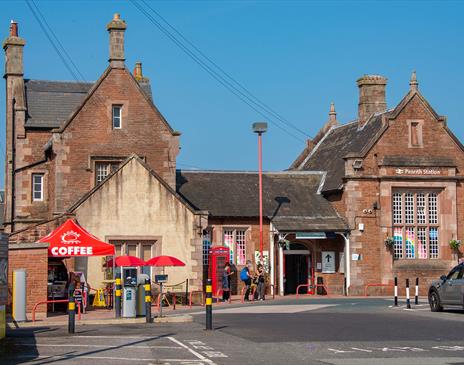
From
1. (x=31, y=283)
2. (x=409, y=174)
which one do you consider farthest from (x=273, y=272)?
(x=31, y=283)

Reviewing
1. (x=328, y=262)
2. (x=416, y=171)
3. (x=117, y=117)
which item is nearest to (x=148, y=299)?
(x=117, y=117)

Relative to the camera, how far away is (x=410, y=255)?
48438 millimetres

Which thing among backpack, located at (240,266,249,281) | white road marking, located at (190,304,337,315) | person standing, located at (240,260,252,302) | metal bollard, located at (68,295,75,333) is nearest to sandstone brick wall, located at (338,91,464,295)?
person standing, located at (240,260,252,302)

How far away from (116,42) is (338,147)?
1516cm

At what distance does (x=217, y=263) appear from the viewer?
4431 cm

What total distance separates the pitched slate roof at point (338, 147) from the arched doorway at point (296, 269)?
3.80m

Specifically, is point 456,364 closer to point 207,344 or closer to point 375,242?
point 207,344

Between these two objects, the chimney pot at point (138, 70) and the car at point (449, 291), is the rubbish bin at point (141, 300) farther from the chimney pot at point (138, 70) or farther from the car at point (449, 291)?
the chimney pot at point (138, 70)

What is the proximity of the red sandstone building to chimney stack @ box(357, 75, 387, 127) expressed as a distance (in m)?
1.25

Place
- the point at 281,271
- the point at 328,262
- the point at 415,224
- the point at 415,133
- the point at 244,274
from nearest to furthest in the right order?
the point at 244,274 < the point at 281,271 < the point at 415,224 < the point at 328,262 < the point at 415,133

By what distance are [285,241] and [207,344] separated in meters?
26.4

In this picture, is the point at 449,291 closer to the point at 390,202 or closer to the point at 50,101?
the point at 390,202

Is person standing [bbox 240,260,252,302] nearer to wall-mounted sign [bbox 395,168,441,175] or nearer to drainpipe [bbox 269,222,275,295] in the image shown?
drainpipe [bbox 269,222,275,295]

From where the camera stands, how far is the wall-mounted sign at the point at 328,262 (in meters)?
48.3
